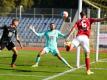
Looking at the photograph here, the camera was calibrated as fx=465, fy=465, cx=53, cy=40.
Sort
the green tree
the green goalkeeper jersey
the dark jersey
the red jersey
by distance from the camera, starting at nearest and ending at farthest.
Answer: the red jersey
the dark jersey
the green goalkeeper jersey
the green tree

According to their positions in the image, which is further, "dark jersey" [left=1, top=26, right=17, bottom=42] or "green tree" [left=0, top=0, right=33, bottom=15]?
"green tree" [left=0, top=0, right=33, bottom=15]

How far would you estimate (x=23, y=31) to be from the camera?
1673 inches

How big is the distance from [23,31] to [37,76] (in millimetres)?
27705

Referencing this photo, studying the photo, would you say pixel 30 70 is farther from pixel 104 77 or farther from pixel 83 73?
pixel 104 77

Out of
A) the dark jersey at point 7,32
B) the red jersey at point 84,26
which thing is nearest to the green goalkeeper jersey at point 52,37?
the dark jersey at point 7,32

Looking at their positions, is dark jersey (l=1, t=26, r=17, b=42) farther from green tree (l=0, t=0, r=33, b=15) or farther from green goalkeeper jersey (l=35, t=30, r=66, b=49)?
green tree (l=0, t=0, r=33, b=15)

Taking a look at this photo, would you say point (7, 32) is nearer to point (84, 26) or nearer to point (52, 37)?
point (52, 37)

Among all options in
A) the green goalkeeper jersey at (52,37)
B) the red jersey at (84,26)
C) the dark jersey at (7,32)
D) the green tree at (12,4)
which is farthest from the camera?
the green tree at (12,4)

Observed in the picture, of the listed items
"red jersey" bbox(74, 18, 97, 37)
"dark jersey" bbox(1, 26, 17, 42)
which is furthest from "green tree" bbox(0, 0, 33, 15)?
"red jersey" bbox(74, 18, 97, 37)

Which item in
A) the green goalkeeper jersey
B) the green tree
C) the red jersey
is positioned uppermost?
the red jersey

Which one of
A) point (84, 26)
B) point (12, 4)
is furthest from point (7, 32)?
point (12, 4)

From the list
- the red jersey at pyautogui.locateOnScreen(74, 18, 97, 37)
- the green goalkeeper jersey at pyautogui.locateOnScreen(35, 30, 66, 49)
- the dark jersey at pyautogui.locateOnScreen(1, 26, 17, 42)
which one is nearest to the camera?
the red jersey at pyautogui.locateOnScreen(74, 18, 97, 37)

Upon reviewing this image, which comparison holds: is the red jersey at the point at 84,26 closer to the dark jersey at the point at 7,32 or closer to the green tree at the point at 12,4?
the dark jersey at the point at 7,32

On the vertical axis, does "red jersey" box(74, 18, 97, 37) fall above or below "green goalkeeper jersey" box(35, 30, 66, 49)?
above
